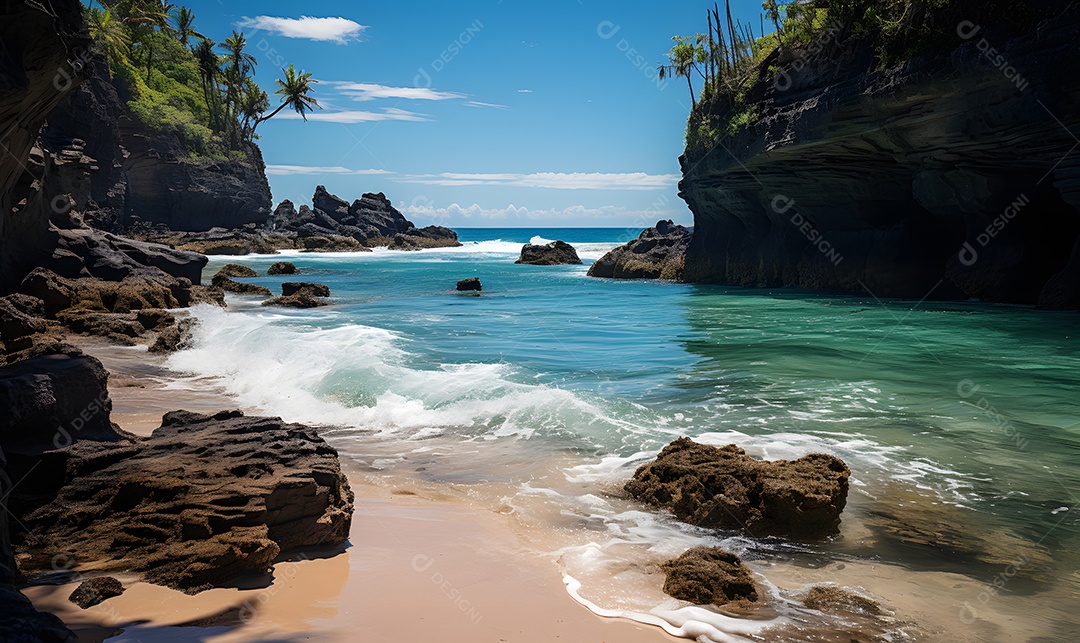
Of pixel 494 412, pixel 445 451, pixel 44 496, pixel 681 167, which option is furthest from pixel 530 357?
pixel 681 167

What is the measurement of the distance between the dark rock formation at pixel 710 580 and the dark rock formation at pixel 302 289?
19841 millimetres

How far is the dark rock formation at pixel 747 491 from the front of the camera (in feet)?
17.4

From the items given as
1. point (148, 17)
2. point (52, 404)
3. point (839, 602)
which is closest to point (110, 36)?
point (148, 17)

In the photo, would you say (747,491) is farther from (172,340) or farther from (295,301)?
(295,301)

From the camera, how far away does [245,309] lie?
20.4 metres

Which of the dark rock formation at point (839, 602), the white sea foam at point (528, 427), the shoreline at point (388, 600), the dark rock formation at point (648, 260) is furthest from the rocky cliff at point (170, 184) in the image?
the dark rock formation at point (839, 602)

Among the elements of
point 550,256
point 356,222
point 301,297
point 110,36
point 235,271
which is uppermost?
point 110,36

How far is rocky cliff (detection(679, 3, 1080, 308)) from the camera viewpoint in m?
16.0

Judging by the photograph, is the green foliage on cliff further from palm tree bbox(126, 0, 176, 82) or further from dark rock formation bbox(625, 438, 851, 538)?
palm tree bbox(126, 0, 176, 82)

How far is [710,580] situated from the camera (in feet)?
13.9

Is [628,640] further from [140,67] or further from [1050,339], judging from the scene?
[140,67]

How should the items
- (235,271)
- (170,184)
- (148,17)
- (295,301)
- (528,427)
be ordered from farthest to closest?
(170,184), (148,17), (235,271), (295,301), (528,427)

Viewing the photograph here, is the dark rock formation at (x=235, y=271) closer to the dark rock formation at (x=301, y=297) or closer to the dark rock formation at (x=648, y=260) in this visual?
the dark rock formation at (x=301, y=297)

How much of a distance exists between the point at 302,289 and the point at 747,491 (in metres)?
20.3
